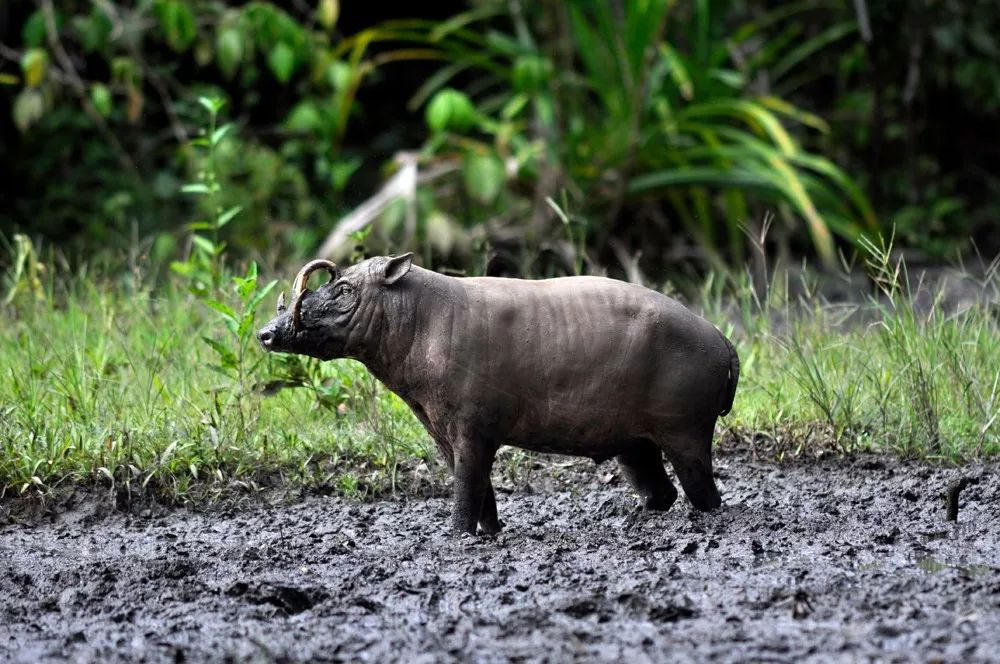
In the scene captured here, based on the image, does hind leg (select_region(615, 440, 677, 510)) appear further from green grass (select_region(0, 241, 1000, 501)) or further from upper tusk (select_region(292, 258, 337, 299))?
upper tusk (select_region(292, 258, 337, 299))

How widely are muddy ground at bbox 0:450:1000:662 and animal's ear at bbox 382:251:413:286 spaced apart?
0.75 metres

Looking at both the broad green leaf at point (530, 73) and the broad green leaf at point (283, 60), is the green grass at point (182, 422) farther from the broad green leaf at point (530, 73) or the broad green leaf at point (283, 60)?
the broad green leaf at point (530, 73)

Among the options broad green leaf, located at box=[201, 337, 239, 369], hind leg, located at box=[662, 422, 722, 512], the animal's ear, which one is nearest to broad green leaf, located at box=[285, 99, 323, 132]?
broad green leaf, located at box=[201, 337, 239, 369]

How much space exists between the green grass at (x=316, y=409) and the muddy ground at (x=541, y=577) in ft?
0.45

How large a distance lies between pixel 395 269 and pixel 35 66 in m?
5.07

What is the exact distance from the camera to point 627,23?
823cm

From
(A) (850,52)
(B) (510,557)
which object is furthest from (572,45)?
(B) (510,557)

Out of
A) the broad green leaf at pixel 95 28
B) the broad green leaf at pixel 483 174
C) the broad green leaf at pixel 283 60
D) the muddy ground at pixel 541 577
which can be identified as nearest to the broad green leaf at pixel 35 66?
the broad green leaf at pixel 95 28

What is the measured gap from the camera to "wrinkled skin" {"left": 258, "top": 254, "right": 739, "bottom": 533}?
12.4 feet

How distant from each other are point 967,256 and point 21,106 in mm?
6337

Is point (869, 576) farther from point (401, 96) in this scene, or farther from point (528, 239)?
point (401, 96)

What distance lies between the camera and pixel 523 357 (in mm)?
3789

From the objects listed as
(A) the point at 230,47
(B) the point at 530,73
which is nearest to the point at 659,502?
(B) the point at 530,73

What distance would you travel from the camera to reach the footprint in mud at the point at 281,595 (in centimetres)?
333
